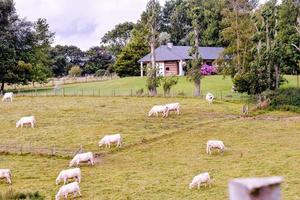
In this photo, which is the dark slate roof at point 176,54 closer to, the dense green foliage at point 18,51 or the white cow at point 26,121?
the dense green foliage at point 18,51

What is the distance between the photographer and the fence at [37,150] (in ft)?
94.4

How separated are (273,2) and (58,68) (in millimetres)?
63084

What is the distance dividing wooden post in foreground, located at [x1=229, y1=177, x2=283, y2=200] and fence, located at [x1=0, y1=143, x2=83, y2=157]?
27574mm

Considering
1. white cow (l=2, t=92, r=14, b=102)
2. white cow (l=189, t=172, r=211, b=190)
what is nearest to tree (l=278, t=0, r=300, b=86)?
white cow (l=2, t=92, r=14, b=102)

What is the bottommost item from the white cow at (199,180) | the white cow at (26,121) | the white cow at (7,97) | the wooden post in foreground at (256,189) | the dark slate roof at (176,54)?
the white cow at (199,180)

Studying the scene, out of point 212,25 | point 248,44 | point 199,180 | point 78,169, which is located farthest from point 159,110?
point 212,25

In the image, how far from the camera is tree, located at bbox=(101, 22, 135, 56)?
353 ft

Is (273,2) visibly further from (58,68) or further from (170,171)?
(58,68)

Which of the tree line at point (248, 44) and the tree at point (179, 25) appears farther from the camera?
the tree at point (179, 25)

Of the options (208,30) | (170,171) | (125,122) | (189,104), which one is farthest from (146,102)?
(208,30)

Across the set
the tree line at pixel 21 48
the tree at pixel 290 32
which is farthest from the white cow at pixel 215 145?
the tree line at pixel 21 48

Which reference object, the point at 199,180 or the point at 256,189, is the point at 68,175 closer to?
the point at 199,180

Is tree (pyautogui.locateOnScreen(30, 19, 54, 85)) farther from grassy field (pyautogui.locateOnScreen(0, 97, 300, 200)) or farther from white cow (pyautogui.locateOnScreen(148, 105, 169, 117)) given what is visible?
white cow (pyautogui.locateOnScreen(148, 105, 169, 117))

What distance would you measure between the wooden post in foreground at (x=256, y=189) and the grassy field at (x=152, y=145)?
17.5 m
